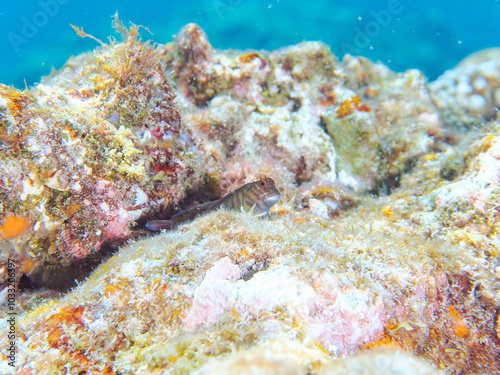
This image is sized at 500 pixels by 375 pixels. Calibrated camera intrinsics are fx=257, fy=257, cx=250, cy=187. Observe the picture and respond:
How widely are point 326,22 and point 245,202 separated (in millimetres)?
17680

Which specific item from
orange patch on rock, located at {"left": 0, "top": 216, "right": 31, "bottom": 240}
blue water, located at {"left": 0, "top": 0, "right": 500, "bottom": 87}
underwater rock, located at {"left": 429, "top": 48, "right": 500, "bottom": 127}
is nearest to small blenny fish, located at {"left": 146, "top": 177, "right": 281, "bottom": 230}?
orange patch on rock, located at {"left": 0, "top": 216, "right": 31, "bottom": 240}

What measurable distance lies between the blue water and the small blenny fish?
14.3m

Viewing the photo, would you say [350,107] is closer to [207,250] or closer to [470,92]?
[207,250]

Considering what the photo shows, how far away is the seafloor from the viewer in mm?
1766

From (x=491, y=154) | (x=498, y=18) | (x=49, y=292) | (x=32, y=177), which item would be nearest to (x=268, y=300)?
(x=32, y=177)

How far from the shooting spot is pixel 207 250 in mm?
2256

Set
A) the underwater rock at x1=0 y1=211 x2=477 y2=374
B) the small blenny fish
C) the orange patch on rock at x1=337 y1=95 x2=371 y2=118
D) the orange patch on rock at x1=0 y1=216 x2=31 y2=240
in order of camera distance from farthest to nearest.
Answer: the orange patch on rock at x1=337 y1=95 x2=371 y2=118 → the small blenny fish → the orange patch on rock at x1=0 y1=216 x2=31 y2=240 → the underwater rock at x1=0 y1=211 x2=477 y2=374

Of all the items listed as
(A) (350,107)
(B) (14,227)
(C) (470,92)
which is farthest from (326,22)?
(B) (14,227)

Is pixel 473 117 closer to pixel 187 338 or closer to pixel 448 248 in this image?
pixel 448 248

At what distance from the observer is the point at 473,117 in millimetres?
7844

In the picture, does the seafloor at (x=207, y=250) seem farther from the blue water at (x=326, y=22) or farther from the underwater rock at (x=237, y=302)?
the blue water at (x=326, y=22)

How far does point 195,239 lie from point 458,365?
8.31 ft

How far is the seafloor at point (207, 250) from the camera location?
1.77 metres

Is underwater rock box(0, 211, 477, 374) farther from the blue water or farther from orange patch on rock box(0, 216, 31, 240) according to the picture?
the blue water
